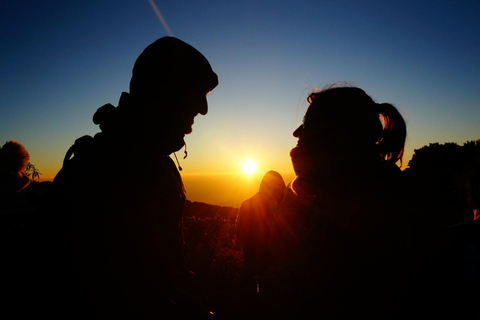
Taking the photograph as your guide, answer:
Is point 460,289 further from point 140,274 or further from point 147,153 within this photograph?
point 147,153

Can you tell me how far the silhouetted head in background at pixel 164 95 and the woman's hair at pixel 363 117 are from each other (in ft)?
3.52

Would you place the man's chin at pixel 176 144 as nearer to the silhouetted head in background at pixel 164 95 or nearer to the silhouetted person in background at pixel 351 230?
the silhouetted head in background at pixel 164 95

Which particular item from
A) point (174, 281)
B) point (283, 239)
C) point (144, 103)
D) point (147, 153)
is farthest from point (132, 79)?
point (283, 239)

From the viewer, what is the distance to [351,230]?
126 centimetres

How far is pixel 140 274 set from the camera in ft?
4.76

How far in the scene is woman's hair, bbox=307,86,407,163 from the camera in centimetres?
141

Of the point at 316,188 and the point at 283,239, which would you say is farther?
the point at 283,239

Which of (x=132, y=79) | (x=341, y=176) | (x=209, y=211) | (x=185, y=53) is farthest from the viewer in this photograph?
(x=209, y=211)

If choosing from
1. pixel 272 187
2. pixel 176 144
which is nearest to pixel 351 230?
pixel 176 144

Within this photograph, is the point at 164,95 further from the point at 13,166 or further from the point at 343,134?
the point at 13,166

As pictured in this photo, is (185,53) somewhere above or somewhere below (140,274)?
above

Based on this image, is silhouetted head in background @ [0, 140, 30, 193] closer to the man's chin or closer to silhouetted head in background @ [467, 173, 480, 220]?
the man's chin

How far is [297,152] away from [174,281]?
1391 millimetres

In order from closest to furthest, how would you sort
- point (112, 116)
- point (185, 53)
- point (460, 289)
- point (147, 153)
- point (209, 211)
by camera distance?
point (460, 289) < point (112, 116) < point (147, 153) < point (185, 53) < point (209, 211)
